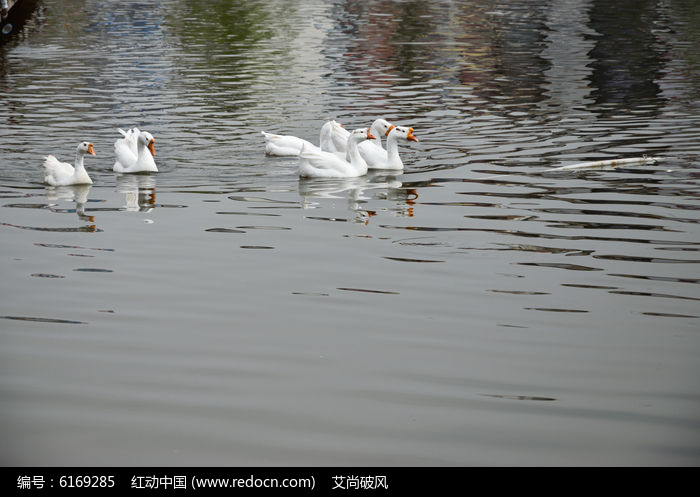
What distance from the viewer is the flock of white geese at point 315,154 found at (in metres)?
16.0

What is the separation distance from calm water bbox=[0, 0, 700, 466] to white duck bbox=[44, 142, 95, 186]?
10.7 inches

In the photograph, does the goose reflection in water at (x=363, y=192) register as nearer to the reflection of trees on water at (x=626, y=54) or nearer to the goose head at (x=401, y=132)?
the goose head at (x=401, y=132)

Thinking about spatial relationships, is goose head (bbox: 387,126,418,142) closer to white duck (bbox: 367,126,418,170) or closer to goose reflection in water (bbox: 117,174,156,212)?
white duck (bbox: 367,126,418,170)

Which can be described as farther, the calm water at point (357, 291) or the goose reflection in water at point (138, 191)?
the goose reflection in water at point (138, 191)

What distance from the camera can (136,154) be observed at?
17.7m

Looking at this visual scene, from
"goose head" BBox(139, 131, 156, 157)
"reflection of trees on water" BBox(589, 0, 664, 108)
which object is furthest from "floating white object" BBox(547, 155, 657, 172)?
"reflection of trees on water" BBox(589, 0, 664, 108)

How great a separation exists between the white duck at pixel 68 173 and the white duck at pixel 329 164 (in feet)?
10.3

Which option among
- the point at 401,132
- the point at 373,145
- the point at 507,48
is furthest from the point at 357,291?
the point at 507,48

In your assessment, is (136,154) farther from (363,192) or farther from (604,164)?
(604,164)

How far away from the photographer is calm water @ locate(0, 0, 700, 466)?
7039mm

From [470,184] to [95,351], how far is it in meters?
8.13

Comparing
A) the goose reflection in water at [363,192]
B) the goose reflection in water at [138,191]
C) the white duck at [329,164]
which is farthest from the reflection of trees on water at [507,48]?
the goose reflection in water at [138,191]

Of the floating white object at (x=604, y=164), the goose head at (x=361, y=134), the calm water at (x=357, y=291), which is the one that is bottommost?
the calm water at (x=357, y=291)
